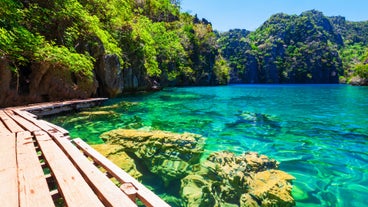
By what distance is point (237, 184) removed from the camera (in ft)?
16.3

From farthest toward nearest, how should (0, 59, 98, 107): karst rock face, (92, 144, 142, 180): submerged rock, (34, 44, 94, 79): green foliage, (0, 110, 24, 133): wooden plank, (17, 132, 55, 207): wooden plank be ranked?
(34, 44, 94, 79): green foliage → (0, 59, 98, 107): karst rock face → (0, 110, 24, 133): wooden plank → (92, 144, 142, 180): submerged rock → (17, 132, 55, 207): wooden plank

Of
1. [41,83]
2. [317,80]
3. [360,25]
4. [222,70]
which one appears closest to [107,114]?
[41,83]

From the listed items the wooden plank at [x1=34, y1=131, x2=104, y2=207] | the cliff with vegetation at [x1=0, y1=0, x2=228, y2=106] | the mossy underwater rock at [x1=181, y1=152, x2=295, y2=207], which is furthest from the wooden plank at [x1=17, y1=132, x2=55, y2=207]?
the cliff with vegetation at [x1=0, y1=0, x2=228, y2=106]

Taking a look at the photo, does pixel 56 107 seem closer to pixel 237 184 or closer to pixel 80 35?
pixel 80 35

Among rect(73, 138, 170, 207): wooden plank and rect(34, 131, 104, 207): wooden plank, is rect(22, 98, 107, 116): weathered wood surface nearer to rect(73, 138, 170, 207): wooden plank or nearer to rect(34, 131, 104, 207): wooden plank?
rect(34, 131, 104, 207): wooden plank

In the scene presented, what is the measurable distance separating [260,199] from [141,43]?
2462 centimetres

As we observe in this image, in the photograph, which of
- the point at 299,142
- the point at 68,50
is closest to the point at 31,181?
the point at 299,142

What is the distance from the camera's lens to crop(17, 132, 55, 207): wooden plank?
2234 millimetres

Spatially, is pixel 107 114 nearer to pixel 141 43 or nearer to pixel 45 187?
pixel 45 187

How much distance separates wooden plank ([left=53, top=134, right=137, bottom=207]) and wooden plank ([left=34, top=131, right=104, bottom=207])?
0.08 metres

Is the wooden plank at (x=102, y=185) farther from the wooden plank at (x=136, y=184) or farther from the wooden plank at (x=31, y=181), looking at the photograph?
the wooden plank at (x=31, y=181)

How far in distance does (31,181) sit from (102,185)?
33.8 inches

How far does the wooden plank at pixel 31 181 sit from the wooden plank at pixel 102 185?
18.0 inches

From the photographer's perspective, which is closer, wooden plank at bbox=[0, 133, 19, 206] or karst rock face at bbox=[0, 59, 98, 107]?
wooden plank at bbox=[0, 133, 19, 206]
